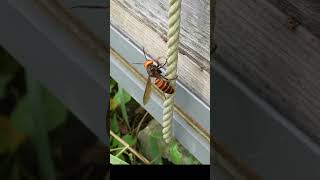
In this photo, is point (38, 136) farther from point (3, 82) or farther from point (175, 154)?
point (175, 154)

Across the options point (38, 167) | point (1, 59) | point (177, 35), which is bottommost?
point (38, 167)

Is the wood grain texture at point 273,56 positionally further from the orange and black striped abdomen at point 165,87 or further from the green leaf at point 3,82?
the green leaf at point 3,82

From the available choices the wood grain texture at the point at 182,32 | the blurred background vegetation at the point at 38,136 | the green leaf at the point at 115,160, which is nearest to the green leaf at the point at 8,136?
the blurred background vegetation at the point at 38,136

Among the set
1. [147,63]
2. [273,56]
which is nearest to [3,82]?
[147,63]

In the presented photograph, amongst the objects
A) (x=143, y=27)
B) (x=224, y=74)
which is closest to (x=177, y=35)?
(x=224, y=74)

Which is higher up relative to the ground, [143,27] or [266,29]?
[266,29]

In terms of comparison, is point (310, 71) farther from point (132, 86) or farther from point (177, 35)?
point (132, 86)

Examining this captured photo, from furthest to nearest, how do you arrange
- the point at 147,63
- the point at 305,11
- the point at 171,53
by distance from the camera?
the point at 147,63 < the point at 171,53 < the point at 305,11
